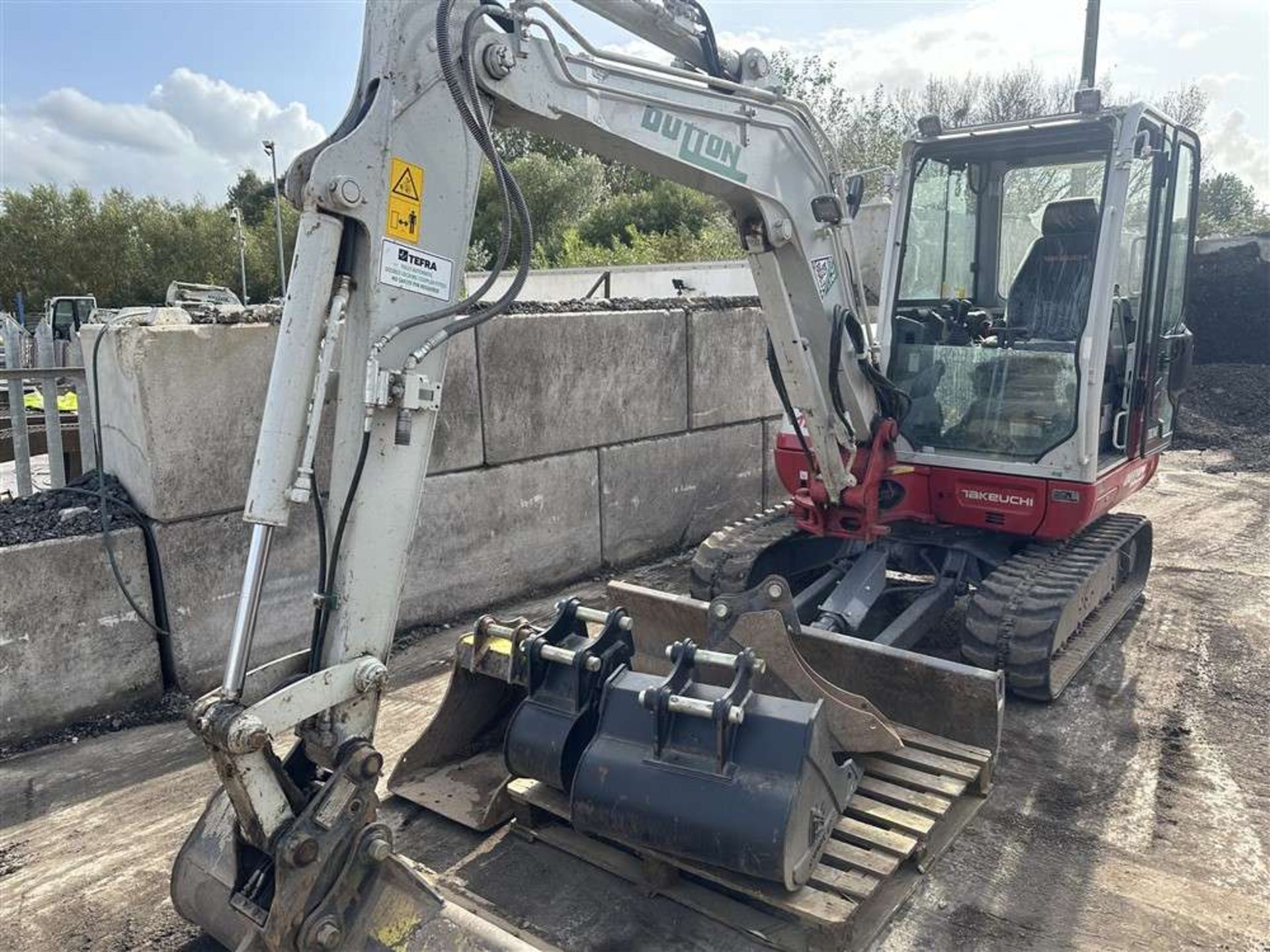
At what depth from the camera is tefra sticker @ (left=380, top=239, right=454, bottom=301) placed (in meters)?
2.52

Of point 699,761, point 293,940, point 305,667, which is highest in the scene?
point 305,667

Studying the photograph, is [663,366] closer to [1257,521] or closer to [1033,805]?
[1033,805]

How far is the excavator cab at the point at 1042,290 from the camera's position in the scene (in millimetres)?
4430

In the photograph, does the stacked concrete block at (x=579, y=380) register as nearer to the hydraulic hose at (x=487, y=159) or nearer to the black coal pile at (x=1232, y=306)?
the hydraulic hose at (x=487, y=159)

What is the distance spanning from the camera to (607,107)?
302cm

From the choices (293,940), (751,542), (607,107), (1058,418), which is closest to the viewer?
(293,940)

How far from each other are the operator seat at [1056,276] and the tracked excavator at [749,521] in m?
0.02

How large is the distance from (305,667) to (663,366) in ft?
14.3

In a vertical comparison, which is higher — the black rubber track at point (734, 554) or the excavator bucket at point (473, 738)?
the black rubber track at point (734, 554)

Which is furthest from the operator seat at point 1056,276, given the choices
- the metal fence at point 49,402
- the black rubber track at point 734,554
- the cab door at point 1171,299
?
the metal fence at point 49,402

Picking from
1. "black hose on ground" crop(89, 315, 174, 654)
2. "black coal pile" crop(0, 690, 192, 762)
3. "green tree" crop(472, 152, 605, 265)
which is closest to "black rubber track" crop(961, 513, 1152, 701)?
"black coal pile" crop(0, 690, 192, 762)

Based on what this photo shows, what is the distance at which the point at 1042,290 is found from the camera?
16.5 ft

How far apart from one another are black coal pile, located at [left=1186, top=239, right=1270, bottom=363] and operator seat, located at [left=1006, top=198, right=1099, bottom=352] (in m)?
9.02

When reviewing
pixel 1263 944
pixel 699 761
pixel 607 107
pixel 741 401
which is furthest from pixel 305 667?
pixel 741 401
